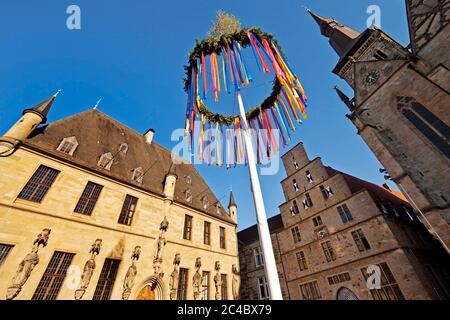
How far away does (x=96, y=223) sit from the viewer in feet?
42.0

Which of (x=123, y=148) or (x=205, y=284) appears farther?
(x=123, y=148)

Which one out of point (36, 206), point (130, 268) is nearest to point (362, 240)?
point (130, 268)

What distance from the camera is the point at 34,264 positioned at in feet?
33.1

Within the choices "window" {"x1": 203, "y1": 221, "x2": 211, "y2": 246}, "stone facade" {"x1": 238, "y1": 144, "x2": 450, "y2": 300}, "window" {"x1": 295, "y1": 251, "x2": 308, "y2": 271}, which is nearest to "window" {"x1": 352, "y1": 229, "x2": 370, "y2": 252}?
"stone facade" {"x1": 238, "y1": 144, "x2": 450, "y2": 300}

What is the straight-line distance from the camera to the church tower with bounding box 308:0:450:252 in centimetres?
1377

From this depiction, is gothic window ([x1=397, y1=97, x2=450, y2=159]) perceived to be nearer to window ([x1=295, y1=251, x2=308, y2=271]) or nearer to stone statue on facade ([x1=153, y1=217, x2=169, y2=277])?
window ([x1=295, y1=251, x2=308, y2=271])

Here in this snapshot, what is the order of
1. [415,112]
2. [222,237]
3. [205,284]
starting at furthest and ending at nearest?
[222,237] < [205,284] < [415,112]

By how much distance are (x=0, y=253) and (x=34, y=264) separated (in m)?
1.52

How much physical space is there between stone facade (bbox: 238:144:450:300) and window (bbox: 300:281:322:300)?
77 mm

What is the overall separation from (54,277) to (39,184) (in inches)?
206

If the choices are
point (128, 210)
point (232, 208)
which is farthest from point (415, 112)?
point (128, 210)

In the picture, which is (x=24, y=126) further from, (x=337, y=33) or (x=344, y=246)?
(x=337, y=33)

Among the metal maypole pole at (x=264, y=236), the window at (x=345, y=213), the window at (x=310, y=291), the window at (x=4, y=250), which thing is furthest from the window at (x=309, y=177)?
the window at (x=4, y=250)
